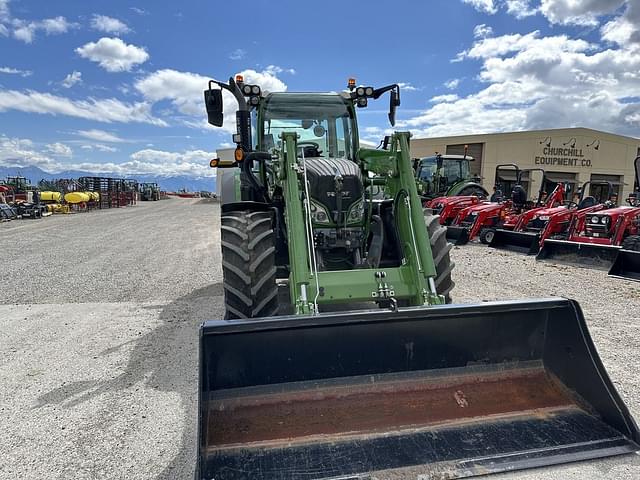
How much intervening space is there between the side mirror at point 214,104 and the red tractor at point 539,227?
782cm

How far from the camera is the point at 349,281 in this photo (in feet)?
11.1

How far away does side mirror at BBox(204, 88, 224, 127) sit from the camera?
179 inches

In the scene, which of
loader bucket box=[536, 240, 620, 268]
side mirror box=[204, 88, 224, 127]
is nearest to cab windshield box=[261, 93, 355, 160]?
side mirror box=[204, 88, 224, 127]

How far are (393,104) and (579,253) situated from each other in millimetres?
5639

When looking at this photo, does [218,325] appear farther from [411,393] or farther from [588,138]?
[588,138]

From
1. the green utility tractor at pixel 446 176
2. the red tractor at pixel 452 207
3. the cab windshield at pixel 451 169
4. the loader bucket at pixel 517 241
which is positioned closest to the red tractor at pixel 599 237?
the loader bucket at pixel 517 241

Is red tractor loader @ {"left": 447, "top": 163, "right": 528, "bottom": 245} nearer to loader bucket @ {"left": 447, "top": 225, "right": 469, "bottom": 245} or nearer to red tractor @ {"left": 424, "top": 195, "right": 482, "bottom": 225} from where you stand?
loader bucket @ {"left": 447, "top": 225, "right": 469, "bottom": 245}

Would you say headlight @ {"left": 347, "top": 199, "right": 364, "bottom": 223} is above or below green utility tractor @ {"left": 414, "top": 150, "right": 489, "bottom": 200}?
below

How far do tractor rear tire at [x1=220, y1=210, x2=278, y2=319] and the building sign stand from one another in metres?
32.9

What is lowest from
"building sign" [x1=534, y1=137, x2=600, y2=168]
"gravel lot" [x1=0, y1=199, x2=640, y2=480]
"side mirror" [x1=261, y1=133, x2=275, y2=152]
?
"gravel lot" [x1=0, y1=199, x2=640, y2=480]

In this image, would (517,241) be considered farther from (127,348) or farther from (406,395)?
(127,348)

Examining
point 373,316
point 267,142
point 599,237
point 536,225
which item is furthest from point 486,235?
point 373,316

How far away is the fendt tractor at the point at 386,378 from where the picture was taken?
2377 mm

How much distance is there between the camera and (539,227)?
1123 centimetres
